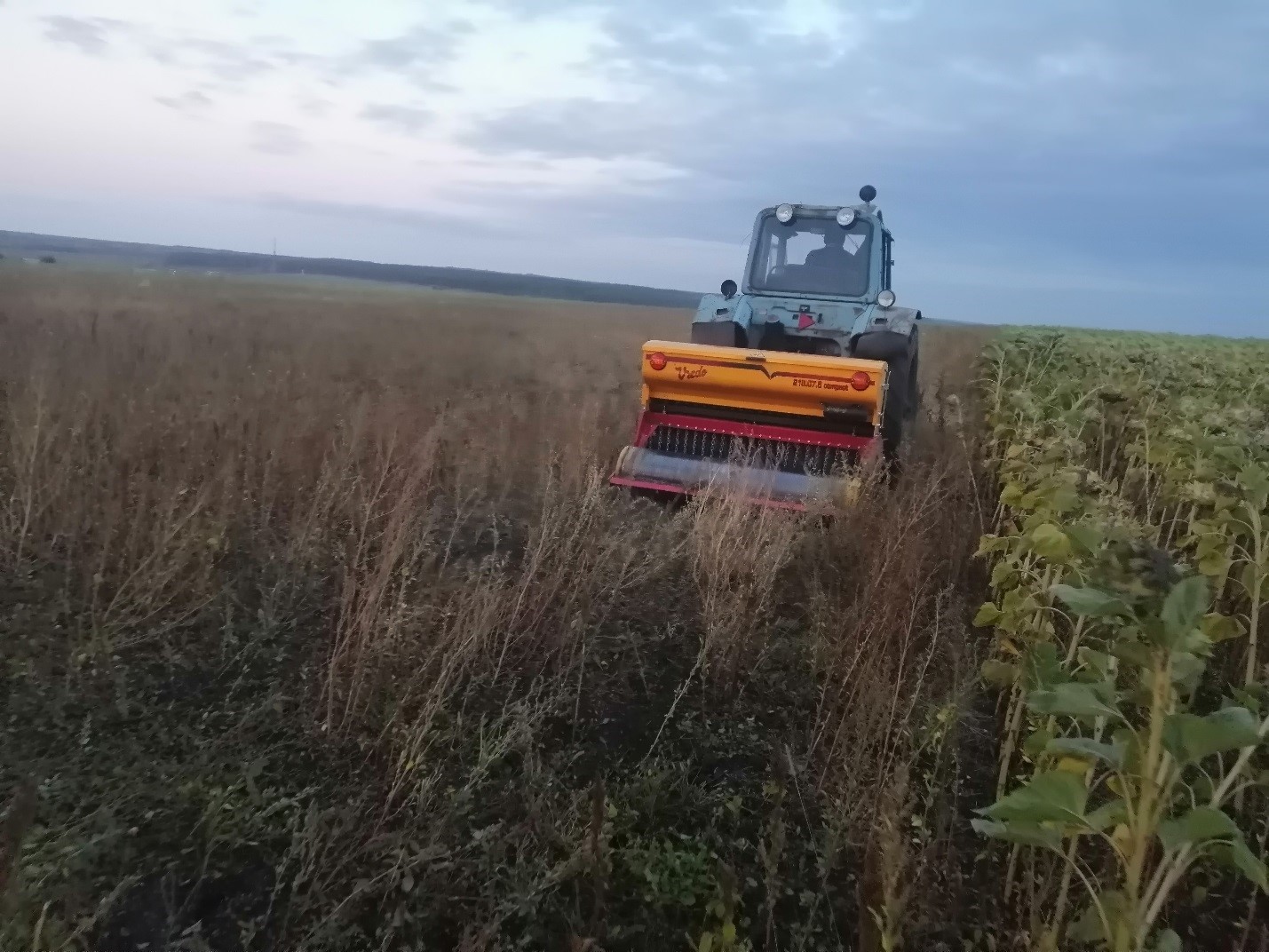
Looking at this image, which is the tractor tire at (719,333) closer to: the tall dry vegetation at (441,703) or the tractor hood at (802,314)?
the tractor hood at (802,314)

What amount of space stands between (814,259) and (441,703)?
6111mm

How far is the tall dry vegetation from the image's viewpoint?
2.37 metres

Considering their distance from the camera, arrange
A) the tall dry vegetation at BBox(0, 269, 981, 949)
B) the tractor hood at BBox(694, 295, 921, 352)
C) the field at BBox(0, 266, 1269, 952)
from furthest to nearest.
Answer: the tractor hood at BBox(694, 295, 921, 352) → the tall dry vegetation at BBox(0, 269, 981, 949) → the field at BBox(0, 266, 1269, 952)

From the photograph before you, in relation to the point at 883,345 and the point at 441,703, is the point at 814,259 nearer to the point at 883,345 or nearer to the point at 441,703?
the point at 883,345

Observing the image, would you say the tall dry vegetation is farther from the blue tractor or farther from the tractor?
the blue tractor

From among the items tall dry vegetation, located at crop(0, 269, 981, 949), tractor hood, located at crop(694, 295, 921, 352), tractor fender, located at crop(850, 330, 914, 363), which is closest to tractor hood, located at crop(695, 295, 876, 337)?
tractor hood, located at crop(694, 295, 921, 352)

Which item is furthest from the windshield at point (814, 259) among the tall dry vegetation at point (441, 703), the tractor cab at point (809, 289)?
the tall dry vegetation at point (441, 703)

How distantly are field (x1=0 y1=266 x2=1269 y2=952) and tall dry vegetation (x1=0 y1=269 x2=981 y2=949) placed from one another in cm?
2

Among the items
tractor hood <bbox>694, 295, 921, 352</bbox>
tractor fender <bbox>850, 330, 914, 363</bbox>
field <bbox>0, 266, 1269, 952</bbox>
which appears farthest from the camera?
tractor hood <bbox>694, 295, 921, 352</bbox>

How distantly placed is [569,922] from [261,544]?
2.95 meters

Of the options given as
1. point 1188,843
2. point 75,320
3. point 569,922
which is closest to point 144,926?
point 569,922

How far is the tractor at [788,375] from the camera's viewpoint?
5.93 metres

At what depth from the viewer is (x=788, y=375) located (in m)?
6.06

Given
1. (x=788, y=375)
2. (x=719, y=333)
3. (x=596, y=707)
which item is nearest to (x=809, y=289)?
(x=719, y=333)
